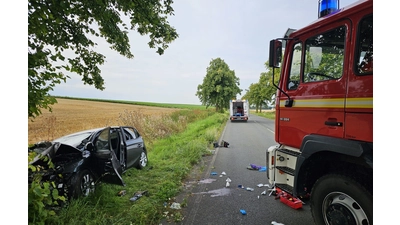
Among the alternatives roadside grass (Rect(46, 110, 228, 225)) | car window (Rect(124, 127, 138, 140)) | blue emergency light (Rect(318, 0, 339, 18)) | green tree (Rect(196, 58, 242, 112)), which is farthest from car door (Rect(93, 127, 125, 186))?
green tree (Rect(196, 58, 242, 112))

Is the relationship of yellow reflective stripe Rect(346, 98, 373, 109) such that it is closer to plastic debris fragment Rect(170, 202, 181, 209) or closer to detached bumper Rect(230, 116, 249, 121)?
plastic debris fragment Rect(170, 202, 181, 209)

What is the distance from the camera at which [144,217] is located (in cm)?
330

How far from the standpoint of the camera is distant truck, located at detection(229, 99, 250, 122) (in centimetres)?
2650

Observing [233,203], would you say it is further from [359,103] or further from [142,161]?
[142,161]

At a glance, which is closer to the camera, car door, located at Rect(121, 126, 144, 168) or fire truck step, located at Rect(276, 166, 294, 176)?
fire truck step, located at Rect(276, 166, 294, 176)

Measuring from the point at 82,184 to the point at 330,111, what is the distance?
4.17m

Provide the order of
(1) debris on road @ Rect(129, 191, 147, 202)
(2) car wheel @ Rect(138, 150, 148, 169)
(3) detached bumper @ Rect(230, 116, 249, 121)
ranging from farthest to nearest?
(3) detached bumper @ Rect(230, 116, 249, 121) → (2) car wheel @ Rect(138, 150, 148, 169) → (1) debris on road @ Rect(129, 191, 147, 202)

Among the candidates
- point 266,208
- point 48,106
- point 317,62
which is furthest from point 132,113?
point 317,62

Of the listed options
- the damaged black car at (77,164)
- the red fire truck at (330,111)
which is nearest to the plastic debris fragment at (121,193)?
the damaged black car at (77,164)

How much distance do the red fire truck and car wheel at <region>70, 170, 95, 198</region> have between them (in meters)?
3.44

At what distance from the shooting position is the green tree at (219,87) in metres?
36.9

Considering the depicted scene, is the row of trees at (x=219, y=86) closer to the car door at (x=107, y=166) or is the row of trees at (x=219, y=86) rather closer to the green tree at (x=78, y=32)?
the green tree at (x=78, y=32)

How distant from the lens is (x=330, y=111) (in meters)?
2.60

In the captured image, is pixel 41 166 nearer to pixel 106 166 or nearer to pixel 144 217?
pixel 106 166
